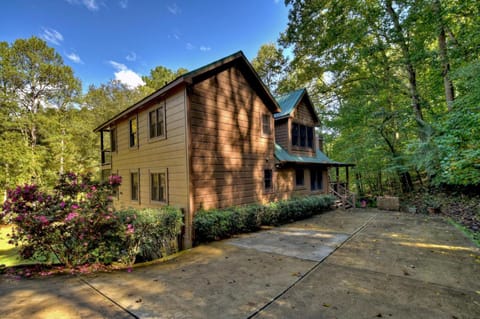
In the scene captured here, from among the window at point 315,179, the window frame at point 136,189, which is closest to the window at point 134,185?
the window frame at point 136,189

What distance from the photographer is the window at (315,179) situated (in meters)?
13.8

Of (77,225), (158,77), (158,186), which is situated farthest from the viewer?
(158,77)

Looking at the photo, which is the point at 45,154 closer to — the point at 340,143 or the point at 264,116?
the point at 264,116

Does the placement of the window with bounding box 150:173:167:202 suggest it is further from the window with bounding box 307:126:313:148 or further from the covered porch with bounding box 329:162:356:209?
the covered porch with bounding box 329:162:356:209

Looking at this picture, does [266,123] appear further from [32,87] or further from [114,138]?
[32,87]

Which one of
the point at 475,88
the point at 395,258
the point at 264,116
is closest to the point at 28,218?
the point at 395,258

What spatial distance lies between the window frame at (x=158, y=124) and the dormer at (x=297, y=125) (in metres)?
6.61

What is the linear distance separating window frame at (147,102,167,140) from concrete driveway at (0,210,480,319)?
4.81 metres

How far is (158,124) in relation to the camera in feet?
29.6

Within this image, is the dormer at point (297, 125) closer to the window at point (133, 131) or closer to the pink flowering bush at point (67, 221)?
the window at point (133, 131)

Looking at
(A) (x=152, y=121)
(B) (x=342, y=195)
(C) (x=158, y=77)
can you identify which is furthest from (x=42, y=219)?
(C) (x=158, y=77)

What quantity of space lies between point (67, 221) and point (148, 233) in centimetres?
182

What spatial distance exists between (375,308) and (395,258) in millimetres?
2788

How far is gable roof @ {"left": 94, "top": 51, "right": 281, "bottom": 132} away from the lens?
7.37 m
